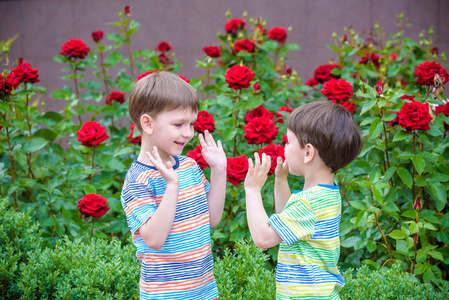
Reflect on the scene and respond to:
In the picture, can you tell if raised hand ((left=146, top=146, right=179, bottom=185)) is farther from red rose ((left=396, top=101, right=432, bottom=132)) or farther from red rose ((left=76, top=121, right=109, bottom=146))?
red rose ((left=396, top=101, right=432, bottom=132))

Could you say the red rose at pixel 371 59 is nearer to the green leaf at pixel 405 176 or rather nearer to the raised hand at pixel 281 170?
the green leaf at pixel 405 176

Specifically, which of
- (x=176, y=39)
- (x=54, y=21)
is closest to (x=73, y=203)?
(x=176, y=39)

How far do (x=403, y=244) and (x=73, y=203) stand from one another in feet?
6.84

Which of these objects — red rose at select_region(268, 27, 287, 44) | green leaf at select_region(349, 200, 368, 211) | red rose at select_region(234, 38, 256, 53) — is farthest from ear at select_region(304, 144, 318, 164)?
red rose at select_region(268, 27, 287, 44)

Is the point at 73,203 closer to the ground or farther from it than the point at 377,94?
closer to the ground

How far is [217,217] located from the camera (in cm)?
188

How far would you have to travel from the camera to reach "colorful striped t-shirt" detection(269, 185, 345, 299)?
5.29 feet

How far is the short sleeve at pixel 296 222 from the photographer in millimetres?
1593

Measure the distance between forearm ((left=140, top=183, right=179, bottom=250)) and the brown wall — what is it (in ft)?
13.5

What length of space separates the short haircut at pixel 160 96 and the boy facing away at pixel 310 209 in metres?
0.34

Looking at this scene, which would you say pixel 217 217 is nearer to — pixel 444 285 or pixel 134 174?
pixel 134 174

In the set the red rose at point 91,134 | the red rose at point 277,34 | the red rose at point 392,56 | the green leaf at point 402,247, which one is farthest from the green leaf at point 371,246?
the red rose at point 392,56

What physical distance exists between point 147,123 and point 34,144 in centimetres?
166

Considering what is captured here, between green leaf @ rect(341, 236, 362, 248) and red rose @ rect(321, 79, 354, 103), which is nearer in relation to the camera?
green leaf @ rect(341, 236, 362, 248)
